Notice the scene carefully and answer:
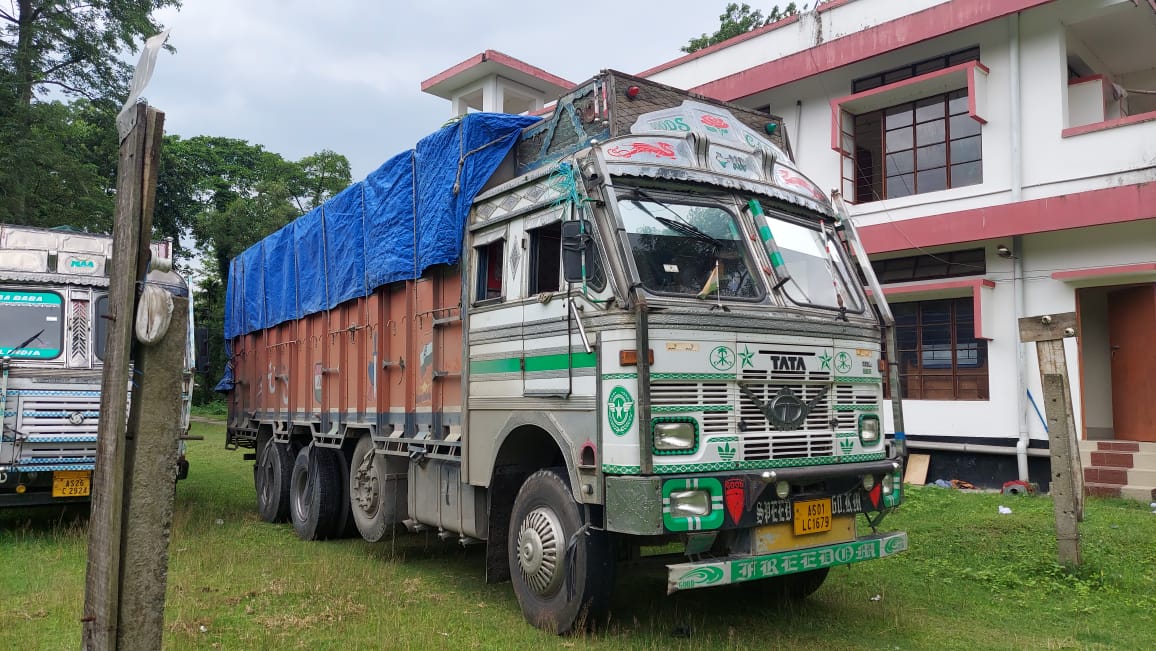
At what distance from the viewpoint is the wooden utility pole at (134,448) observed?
3.20 meters

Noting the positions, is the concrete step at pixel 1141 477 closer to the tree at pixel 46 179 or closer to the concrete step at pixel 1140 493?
the concrete step at pixel 1140 493

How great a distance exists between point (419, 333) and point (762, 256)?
3.24 metres

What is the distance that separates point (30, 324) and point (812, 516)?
845cm

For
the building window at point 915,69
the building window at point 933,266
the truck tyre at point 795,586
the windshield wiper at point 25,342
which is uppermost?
the building window at point 915,69

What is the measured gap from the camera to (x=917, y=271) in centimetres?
1320

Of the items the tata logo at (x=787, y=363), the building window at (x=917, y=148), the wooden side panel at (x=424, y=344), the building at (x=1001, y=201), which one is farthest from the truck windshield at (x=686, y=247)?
the building window at (x=917, y=148)

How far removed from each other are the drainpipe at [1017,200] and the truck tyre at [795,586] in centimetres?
677

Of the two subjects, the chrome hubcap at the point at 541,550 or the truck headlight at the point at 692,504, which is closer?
the truck headlight at the point at 692,504

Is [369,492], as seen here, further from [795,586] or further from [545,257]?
[795,586]

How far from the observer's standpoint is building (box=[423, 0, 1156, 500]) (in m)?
11.4

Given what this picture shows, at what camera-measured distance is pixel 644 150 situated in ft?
18.8

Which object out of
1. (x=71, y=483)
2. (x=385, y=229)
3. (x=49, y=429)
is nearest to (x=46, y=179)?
(x=49, y=429)

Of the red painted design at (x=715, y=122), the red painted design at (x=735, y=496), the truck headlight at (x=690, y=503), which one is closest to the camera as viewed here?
the truck headlight at (x=690, y=503)

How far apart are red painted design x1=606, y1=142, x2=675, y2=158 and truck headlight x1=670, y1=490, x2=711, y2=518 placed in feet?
7.25
